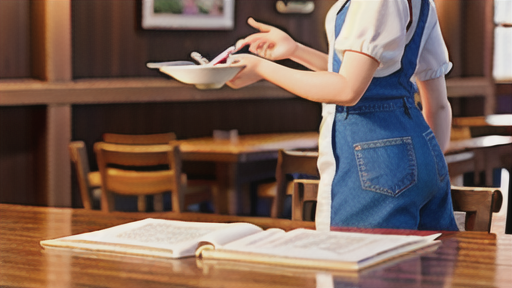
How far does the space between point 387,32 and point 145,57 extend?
3429 mm

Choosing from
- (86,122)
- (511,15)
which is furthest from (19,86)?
(511,15)

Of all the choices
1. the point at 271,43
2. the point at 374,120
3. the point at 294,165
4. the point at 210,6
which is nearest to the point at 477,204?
the point at 374,120

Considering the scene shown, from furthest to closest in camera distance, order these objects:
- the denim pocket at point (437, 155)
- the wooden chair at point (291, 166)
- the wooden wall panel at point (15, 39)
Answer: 1. the wooden wall panel at point (15, 39)
2. the wooden chair at point (291, 166)
3. the denim pocket at point (437, 155)

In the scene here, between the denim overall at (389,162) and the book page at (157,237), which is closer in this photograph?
the book page at (157,237)

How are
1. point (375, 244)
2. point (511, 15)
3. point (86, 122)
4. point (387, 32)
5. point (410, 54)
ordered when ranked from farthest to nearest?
point (511, 15), point (86, 122), point (410, 54), point (387, 32), point (375, 244)

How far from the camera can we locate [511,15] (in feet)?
21.5

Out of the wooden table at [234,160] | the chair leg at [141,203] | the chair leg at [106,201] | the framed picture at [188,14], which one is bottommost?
the chair leg at [141,203]

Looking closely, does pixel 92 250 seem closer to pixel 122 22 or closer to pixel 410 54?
pixel 410 54

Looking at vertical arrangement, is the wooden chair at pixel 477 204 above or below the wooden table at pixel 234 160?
above

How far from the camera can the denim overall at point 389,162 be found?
1.81 meters

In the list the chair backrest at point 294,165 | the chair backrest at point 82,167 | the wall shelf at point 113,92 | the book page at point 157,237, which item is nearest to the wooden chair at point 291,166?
the chair backrest at point 294,165

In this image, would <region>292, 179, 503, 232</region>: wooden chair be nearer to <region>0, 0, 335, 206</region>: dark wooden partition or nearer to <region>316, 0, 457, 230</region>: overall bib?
<region>316, 0, 457, 230</region>: overall bib

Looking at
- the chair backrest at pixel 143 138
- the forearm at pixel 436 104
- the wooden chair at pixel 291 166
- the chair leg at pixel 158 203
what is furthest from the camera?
the chair leg at pixel 158 203

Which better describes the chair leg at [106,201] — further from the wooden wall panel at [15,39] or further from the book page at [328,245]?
the book page at [328,245]
